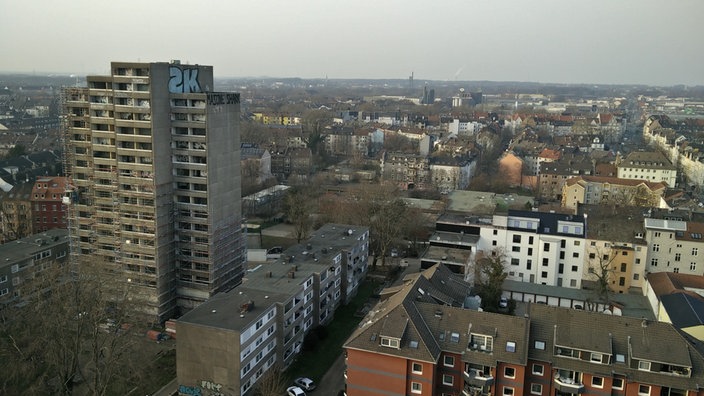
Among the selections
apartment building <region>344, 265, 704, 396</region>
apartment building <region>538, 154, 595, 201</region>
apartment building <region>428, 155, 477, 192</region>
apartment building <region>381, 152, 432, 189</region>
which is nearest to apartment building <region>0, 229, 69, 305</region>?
apartment building <region>344, 265, 704, 396</region>

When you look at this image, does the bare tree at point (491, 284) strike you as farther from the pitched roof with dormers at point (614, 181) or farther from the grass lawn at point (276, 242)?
the pitched roof with dormers at point (614, 181)

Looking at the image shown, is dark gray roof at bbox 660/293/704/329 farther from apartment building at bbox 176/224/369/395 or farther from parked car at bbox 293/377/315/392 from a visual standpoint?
apartment building at bbox 176/224/369/395

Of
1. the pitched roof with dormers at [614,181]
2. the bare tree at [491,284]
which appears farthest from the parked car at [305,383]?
the pitched roof with dormers at [614,181]

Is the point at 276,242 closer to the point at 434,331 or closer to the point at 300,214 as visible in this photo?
the point at 300,214

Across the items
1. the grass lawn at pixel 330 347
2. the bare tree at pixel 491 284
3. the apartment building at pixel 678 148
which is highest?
the apartment building at pixel 678 148

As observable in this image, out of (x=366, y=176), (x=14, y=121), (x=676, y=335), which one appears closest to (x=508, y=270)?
(x=676, y=335)

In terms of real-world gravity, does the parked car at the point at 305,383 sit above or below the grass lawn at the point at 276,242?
below

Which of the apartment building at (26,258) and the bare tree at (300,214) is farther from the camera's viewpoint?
the bare tree at (300,214)
